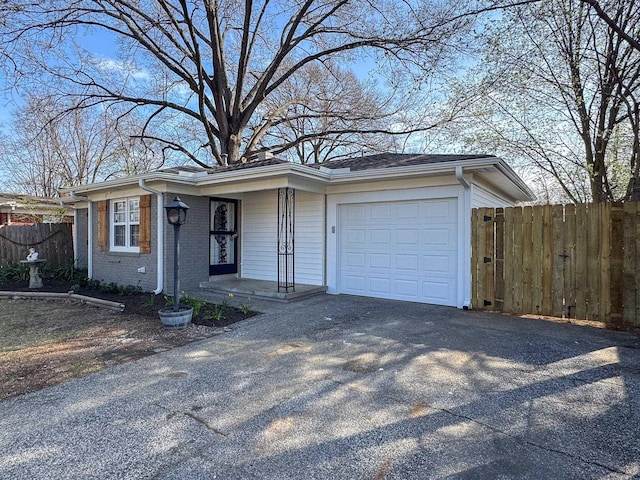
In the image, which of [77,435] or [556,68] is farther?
[556,68]

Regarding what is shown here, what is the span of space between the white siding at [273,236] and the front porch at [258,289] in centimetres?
36

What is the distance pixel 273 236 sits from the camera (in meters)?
9.20

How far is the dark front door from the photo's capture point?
915 centimetres

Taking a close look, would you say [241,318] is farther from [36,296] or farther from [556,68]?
[556,68]

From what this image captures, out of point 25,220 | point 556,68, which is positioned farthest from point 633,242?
point 25,220

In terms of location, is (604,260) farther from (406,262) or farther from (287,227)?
(287,227)

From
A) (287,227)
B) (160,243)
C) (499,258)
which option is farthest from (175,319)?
(499,258)

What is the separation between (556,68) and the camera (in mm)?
9711

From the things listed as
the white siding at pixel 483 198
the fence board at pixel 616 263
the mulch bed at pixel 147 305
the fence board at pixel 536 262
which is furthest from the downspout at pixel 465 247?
the mulch bed at pixel 147 305

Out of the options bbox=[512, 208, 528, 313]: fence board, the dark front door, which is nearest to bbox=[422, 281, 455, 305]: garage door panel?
bbox=[512, 208, 528, 313]: fence board

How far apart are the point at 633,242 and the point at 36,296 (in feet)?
36.7

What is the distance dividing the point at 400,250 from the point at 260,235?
3.75m

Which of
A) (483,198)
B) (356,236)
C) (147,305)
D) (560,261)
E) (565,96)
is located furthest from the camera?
(565,96)

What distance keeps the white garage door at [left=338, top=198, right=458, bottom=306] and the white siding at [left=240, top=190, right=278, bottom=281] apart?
1.89 metres
